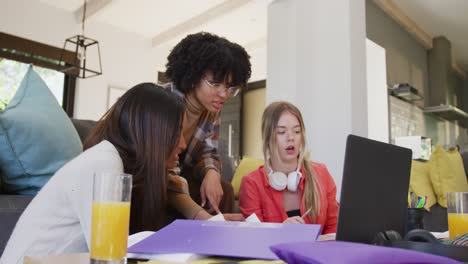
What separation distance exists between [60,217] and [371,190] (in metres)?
0.63

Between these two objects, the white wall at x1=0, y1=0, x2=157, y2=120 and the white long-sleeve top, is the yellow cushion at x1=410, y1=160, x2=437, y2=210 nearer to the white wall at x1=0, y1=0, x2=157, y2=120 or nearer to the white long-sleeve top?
the white long-sleeve top

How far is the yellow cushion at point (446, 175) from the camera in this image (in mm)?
2920

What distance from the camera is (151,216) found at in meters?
1.10

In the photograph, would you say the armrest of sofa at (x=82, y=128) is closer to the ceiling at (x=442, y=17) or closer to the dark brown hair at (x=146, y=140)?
the dark brown hair at (x=146, y=140)

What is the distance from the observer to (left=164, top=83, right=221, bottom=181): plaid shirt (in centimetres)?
171

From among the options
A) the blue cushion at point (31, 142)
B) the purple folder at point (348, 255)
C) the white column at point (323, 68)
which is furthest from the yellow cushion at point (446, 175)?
the purple folder at point (348, 255)

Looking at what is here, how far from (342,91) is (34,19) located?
3.87 meters

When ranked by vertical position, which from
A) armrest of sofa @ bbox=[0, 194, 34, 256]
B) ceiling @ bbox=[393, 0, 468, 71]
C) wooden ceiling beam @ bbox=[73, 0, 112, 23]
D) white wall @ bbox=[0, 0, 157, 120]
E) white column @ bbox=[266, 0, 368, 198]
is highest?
ceiling @ bbox=[393, 0, 468, 71]

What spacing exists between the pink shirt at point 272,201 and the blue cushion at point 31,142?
0.69 m

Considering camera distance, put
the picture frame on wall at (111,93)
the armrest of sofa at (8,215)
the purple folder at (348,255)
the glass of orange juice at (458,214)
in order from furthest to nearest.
→ the picture frame on wall at (111,93)
the armrest of sofa at (8,215)
the glass of orange juice at (458,214)
the purple folder at (348,255)

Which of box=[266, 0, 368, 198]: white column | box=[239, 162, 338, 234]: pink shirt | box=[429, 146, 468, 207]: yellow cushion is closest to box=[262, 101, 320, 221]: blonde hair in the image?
box=[239, 162, 338, 234]: pink shirt

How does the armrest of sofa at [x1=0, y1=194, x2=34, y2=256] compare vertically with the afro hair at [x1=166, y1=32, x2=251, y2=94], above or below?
below

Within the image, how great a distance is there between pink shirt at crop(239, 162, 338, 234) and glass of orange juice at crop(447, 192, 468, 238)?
0.69 meters

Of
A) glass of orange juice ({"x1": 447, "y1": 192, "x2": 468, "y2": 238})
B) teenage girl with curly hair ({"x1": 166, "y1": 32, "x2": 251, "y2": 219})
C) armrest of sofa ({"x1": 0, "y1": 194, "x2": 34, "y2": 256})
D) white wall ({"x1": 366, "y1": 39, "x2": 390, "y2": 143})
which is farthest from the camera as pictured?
white wall ({"x1": 366, "y1": 39, "x2": 390, "y2": 143})
